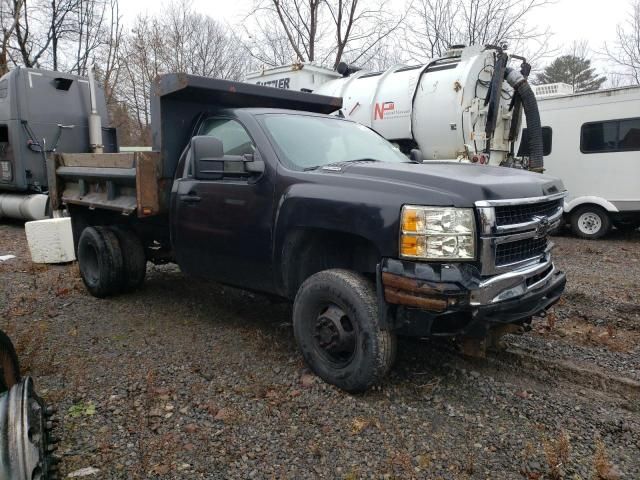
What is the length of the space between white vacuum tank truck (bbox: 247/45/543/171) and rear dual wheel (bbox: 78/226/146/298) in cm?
563

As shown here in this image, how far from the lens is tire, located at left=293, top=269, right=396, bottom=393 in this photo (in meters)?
3.34

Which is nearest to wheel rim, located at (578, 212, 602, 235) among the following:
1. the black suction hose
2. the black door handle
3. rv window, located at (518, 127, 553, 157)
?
rv window, located at (518, 127, 553, 157)

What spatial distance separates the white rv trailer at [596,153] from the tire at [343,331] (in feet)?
28.2

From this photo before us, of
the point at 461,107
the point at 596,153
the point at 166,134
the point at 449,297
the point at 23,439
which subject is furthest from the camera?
the point at 596,153

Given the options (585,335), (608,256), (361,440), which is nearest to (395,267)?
(361,440)

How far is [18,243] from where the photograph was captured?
10086 millimetres

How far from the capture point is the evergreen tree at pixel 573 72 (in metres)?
31.6

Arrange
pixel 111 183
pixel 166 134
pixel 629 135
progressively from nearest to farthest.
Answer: pixel 166 134 < pixel 111 183 < pixel 629 135

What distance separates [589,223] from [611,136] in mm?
1740

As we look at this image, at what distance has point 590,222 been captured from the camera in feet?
34.7

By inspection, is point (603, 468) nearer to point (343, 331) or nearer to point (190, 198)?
point (343, 331)

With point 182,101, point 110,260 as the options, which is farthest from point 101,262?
point 182,101

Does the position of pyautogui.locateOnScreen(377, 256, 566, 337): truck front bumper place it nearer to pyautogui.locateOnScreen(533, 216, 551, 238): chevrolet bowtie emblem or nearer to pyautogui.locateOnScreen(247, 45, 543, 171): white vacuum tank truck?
pyautogui.locateOnScreen(533, 216, 551, 238): chevrolet bowtie emblem

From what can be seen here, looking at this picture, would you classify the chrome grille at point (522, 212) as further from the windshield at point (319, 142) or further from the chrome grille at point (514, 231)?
the windshield at point (319, 142)
